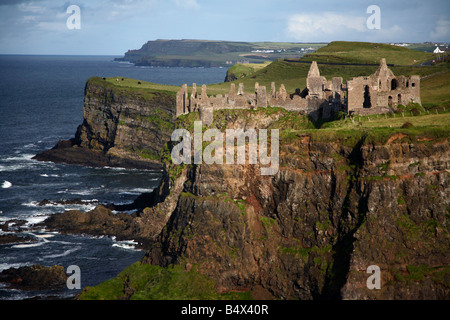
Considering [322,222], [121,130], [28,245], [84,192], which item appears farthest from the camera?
[121,130]

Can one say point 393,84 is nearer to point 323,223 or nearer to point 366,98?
point 366,98

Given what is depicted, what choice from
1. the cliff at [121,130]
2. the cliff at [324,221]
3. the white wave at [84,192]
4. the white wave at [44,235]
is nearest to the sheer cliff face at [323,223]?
the cliff at [324,221]

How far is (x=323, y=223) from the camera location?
70875 mm

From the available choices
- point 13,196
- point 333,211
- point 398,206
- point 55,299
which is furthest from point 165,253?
point 13,196

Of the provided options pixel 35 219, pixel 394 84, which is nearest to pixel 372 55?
pixel 394 84

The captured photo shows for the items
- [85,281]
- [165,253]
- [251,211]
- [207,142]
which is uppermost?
[207,142]

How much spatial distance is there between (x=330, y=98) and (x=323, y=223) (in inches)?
947

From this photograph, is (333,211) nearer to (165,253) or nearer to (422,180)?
(422,180)

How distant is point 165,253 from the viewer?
74500 mm

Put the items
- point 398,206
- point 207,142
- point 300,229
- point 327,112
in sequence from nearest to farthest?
point 398,206 → point 300,229 → point 207,142 → point 327,112

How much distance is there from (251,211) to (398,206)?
49.2ft

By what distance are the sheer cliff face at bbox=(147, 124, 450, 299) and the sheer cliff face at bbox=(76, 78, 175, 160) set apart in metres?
75.2

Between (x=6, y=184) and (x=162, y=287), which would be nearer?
(x=162, y=287)

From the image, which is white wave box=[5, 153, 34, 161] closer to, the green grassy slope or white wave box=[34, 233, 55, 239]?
white wave box=[34, 233, 55, 239]
